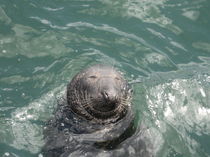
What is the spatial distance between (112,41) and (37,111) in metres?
2.85

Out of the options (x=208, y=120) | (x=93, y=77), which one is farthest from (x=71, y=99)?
(x=208, y=120)

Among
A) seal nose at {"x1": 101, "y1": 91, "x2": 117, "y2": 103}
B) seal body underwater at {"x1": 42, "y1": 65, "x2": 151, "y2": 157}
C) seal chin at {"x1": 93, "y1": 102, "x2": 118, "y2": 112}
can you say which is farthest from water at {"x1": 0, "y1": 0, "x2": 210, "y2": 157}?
seal nose at {"x1": 101, "y1": 91, "x2": 117, "y2": 103}

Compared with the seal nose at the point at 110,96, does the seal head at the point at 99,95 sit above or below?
below

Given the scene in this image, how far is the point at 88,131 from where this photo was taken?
7848mm

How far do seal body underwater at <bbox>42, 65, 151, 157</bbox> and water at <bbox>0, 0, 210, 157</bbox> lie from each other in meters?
0.61

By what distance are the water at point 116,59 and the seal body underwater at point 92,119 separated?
1.99 ft

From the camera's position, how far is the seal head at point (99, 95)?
23.7 feet

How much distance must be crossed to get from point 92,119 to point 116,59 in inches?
134

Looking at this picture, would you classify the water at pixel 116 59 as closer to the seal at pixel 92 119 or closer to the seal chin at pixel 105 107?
the seal at pixel 92 119

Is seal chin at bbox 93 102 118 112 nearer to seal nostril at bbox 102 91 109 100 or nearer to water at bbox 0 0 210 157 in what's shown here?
seal nostril at bbox 102 91 109 100

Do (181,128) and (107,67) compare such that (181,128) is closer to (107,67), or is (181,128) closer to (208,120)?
(208,120)

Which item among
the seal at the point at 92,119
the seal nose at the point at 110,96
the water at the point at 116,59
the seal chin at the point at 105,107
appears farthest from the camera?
the water at the point at 116,59

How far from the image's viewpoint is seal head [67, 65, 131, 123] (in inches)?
284

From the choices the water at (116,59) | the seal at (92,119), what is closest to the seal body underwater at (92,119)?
the seal at (92,119)
